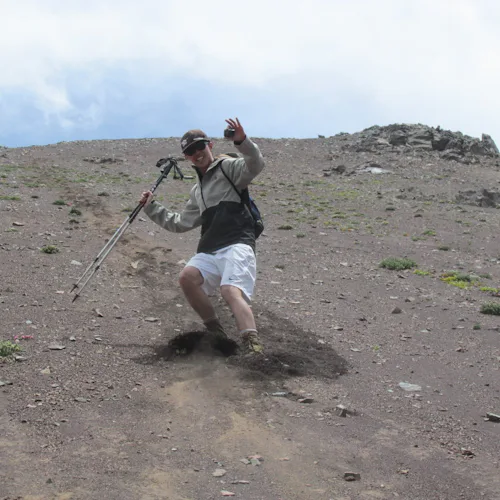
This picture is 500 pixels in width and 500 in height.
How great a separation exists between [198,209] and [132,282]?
3462mm

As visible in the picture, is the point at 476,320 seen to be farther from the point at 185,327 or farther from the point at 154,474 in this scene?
the point at 154,474

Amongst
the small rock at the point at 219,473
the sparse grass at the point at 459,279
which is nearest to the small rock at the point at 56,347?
the small rock at the point at 219,473

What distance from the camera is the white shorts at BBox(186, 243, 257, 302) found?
688 centimetres

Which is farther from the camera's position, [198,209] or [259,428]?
[198,209]

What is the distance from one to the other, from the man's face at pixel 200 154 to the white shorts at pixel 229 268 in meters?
1.02

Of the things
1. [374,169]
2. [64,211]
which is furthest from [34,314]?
[374,169]

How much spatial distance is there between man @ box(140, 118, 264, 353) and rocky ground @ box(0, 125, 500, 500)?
1.70 feet

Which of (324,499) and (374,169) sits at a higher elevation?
(374,169)

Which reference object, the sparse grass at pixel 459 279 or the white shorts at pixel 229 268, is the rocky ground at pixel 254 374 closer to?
the sparse grass at pixel 459 279

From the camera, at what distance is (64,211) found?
57.2 feet

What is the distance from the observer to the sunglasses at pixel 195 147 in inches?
278

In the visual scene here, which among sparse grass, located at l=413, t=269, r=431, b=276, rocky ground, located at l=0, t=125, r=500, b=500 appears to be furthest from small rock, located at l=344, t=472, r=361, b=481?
sparse grass, located at l=413, t=269, r=431, b=276

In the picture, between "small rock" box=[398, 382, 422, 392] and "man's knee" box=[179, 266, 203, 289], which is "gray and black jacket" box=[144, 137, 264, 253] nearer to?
"man's knee" box=[179, 266, 203, 289]

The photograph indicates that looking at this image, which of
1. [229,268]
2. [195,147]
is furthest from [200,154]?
[229,268]
